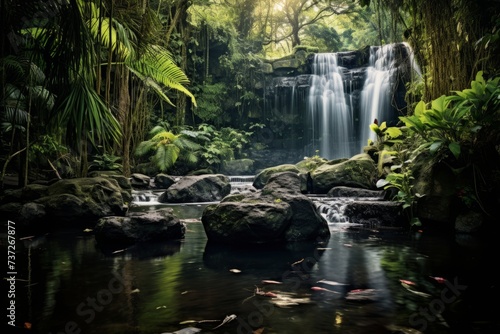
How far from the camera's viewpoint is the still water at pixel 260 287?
2.31m

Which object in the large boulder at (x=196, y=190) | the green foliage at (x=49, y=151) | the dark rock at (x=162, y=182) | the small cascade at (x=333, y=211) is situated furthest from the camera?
the dark rock at (x=162, y=182)

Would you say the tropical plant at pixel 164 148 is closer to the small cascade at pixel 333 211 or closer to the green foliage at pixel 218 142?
the green foliage at pixel 218 142

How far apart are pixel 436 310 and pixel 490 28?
19.6 ft

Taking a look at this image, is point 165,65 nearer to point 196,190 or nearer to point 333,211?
point 196,190

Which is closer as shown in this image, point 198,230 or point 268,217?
point 268,217

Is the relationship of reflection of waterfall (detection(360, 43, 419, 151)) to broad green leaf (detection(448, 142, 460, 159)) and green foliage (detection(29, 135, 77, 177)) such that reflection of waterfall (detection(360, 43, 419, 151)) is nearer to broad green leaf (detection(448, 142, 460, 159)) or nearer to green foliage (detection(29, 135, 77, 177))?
broad green leaf (detection(448, 142, 460, 159))

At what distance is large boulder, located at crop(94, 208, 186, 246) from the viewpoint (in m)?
4.71

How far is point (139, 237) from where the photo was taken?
15.8ft

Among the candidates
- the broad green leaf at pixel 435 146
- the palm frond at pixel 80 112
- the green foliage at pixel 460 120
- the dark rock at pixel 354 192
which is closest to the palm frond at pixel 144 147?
the dark rock at pixel 354 192

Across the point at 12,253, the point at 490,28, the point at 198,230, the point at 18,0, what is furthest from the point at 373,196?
the point at 18,0

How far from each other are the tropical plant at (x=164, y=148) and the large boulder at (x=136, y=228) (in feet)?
25.4

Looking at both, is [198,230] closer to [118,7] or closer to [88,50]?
[88,50]

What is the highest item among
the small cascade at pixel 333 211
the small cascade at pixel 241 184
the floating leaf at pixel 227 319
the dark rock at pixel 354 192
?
the small cascade at pixel 241 184

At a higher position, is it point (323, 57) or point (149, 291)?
point (323, 57)
